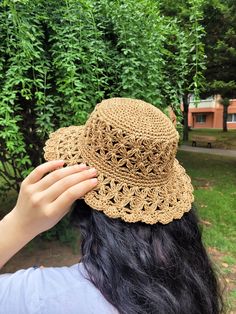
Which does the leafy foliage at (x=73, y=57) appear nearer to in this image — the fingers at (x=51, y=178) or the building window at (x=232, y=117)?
the fingers at (x=51, y=178)

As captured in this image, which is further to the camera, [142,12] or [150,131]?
[142,12]

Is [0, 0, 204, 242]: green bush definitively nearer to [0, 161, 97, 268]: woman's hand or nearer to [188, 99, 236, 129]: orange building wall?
[0, 161, 97, 268]: woman's hand

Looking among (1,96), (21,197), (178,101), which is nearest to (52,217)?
(21,197)

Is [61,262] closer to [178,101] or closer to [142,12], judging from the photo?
[178,101]

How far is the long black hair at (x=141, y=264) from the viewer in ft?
3.32

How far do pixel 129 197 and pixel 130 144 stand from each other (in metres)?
0.15

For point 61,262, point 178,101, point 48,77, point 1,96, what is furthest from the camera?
point 61,262

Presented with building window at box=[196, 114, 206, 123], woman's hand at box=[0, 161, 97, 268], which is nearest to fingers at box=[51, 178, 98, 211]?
woman's hand at box=[0, 161, 97, 268]

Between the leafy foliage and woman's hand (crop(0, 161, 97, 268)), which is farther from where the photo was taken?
the leafy foliage

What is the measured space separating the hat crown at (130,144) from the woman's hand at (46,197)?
0.41 ft

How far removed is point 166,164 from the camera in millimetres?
1124

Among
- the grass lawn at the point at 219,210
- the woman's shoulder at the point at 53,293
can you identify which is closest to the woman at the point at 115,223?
the woman's shoulder at the point at 53,293

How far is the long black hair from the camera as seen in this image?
1.01 m

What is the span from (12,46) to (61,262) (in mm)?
2574
